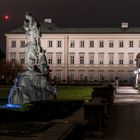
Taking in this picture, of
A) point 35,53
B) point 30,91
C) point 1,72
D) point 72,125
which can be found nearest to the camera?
point 72,125

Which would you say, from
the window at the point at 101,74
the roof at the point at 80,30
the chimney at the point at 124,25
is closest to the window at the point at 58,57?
the roof at the point at 80,30

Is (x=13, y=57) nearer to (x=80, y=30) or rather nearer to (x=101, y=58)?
(x=80, y=30)

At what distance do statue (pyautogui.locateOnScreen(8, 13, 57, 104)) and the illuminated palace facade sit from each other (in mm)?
57495

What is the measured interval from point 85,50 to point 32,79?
62176mm

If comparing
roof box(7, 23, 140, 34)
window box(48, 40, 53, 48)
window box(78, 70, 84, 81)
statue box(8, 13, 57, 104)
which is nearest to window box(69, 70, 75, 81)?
window box(78, 70, 84, 81)

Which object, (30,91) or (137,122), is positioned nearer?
(137,122)

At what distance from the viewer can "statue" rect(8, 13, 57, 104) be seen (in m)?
21.8

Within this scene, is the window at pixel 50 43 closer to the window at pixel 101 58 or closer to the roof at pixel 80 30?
the roof at pixel 80 30

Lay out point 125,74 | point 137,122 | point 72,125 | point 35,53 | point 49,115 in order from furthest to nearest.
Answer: point 125,74 → point 35,53 → point 137,122 → point 49,115 → point 72,125

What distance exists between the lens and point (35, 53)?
23641 mm

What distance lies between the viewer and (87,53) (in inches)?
3314

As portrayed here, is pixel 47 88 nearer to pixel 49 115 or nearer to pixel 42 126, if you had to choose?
pixel 49 115

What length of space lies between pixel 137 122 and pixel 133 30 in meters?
71.6

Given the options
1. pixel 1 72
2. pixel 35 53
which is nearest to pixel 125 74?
pixel 1 72
